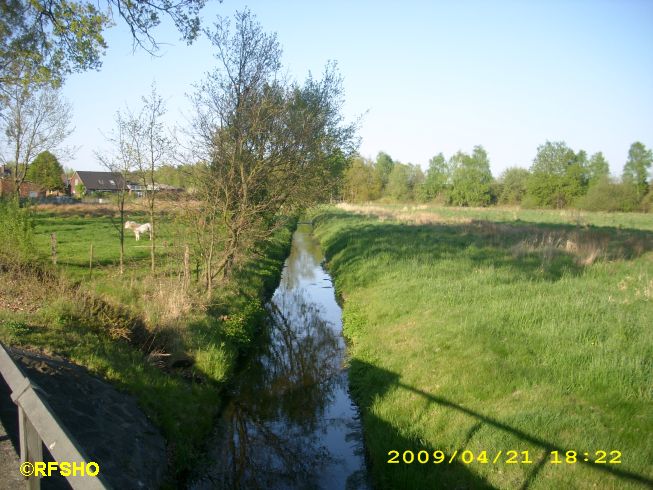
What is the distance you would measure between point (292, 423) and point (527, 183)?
8051 centimetres

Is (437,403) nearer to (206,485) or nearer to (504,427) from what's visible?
(504,427)

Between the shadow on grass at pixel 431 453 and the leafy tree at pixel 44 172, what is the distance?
2531 inches

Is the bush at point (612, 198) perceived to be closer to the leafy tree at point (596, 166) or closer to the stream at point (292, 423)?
the leafy tree at point (596, 166)

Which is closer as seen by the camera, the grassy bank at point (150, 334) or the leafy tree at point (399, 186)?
the grassy bank at point (150, 334)

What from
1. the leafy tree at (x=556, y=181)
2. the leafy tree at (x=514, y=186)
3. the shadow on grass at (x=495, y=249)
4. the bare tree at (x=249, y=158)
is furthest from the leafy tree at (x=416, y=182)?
the bare tree at (x=249, y=158)

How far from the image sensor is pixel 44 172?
204 ft

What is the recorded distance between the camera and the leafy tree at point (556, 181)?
77.8m

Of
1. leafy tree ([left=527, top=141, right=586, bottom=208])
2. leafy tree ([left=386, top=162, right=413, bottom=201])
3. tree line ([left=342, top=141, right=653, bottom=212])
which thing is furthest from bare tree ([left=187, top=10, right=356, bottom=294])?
leafy tree ([left=386, top=162, right=413, bottom=201])

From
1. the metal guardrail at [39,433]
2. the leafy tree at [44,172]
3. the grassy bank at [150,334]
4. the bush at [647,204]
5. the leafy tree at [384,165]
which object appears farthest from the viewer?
the leafy tree at [384,165]

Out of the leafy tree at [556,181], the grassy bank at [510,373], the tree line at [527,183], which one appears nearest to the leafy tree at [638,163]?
the tree line at [527,183]

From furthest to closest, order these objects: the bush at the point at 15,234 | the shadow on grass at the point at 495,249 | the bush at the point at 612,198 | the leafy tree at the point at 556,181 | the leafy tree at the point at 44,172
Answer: the leafy tree at the point at 556,181
the bush at the point at 612,198
the leafy tree at the point at 44,172
the shadow on grass at the point at 495,249
the bush at the point at 15,234

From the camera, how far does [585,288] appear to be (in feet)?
37.4

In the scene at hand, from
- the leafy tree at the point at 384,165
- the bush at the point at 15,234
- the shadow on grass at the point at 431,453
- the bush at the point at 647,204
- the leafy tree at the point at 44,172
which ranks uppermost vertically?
the leafy tree at the point at 384,165

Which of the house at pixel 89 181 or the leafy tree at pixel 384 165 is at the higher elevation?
the leafy tree at pixel 384 165
